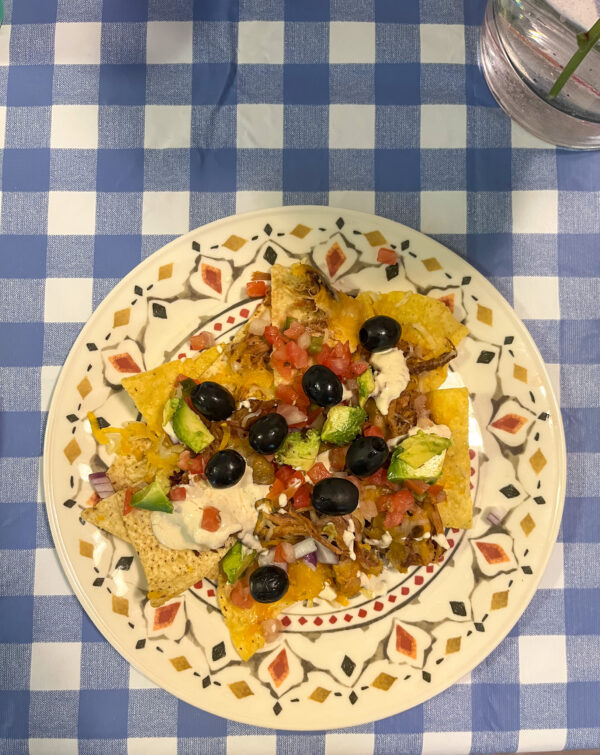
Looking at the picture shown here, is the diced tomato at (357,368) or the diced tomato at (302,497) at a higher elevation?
the diced tomato at (357,368)

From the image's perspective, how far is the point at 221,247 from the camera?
8.27 feet

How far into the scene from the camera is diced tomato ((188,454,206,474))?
2.42 metres

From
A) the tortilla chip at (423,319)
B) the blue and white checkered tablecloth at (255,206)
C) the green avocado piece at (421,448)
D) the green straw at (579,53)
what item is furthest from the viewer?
the blue and white checkered tablecloth at (255,206)

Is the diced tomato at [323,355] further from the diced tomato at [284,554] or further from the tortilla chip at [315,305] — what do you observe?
the diced tomato at [284,554]

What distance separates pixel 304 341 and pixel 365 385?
27cm

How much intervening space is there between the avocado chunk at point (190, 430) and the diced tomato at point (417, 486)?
0.72 metres

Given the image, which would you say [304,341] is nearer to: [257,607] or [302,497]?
[302,497]

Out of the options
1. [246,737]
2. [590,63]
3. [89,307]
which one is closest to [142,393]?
[89,307]

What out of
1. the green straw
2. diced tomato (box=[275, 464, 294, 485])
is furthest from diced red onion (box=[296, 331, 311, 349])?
the green straw

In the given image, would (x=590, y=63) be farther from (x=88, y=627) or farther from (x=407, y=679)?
(x=88, y=627)

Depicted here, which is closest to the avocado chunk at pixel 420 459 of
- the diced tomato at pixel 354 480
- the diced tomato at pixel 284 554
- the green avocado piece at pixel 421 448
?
the green avocado piece at pixel 421 448

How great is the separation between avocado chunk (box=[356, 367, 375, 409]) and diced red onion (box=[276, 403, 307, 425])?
0.72 ft

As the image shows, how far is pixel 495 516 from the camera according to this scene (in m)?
2.52

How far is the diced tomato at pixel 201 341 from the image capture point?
252 centimetres
